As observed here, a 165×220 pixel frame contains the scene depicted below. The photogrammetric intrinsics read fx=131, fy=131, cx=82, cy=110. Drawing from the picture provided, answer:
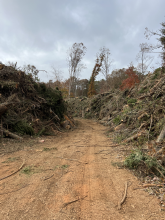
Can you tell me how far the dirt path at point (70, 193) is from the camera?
201cm

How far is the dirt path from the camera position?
2.01 meters

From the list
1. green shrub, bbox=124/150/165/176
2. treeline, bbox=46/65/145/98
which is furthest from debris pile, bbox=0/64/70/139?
green shrub, bbox=124/150/165/176

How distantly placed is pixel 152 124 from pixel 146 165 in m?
3.42

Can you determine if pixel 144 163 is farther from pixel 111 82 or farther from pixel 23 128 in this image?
pixel 111 82

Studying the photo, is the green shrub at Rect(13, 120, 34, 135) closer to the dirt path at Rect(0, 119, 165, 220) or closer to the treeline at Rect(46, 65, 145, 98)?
the dirt path at Rect(0, 119, 165, 220)

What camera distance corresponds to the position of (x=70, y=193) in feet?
8.32

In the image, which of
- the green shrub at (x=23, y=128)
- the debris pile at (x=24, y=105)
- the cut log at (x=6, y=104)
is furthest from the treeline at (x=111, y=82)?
Result: the green shrub at (x=23, y=128)

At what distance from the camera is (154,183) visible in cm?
289

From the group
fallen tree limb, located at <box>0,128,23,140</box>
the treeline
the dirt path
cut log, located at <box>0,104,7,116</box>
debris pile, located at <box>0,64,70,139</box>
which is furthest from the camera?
the treeline

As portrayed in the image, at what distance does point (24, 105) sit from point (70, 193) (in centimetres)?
701

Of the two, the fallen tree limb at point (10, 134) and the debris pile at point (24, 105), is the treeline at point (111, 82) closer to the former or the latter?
the debris pile at point (24, 105)

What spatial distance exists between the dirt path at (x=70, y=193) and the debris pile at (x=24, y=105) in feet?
9.84

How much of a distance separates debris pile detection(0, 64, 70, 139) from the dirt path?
3000 mm

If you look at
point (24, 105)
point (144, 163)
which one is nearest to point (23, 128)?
point (24, 105)
